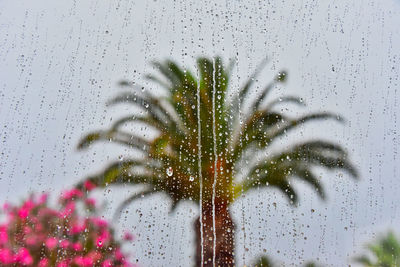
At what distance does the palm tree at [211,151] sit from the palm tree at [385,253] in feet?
22.9

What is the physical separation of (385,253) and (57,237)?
11.4 metres

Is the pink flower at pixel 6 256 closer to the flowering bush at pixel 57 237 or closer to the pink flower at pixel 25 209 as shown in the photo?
the flowering bush at pixel 57 237

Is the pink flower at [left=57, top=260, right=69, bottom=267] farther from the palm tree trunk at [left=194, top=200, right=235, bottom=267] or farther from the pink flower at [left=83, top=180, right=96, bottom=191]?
the palm tree trunk at [left=194, top=200, right=235, bottom=267]

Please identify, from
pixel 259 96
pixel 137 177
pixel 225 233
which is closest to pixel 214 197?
pixel 225 233

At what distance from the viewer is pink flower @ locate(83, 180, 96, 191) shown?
725cm

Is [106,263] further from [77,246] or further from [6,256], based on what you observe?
[6,256]

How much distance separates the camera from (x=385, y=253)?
13383 millimetres

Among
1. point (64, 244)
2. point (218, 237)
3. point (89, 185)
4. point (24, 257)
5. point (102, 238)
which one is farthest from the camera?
point (89, 185)

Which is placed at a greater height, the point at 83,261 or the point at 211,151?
the point at 211,151

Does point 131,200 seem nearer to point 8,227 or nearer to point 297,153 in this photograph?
point 8,227

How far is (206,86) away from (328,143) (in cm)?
262

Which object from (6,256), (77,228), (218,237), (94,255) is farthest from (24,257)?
(218,237)

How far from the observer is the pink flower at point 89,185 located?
23.8ft

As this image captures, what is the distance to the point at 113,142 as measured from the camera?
25.5 feet
